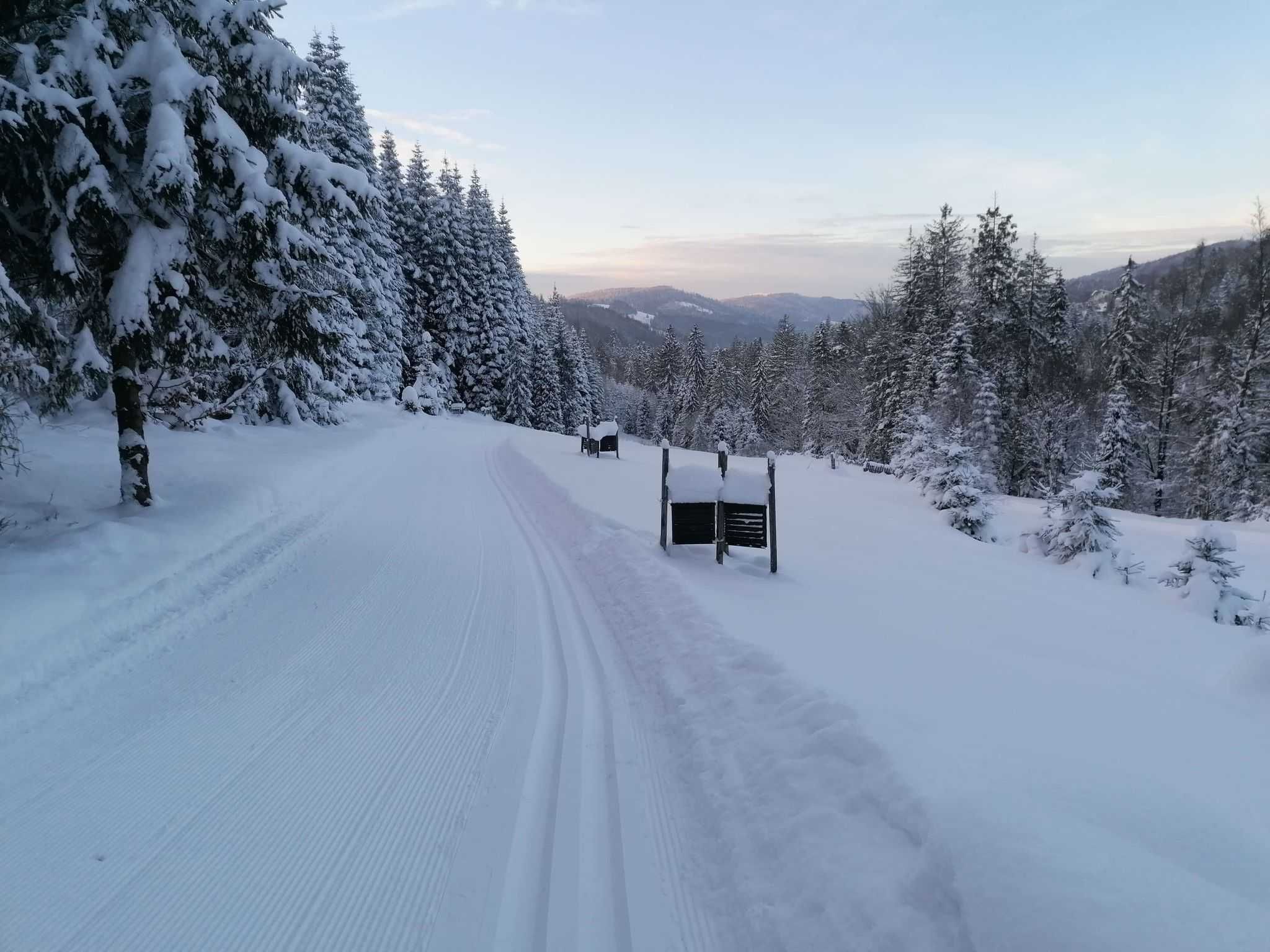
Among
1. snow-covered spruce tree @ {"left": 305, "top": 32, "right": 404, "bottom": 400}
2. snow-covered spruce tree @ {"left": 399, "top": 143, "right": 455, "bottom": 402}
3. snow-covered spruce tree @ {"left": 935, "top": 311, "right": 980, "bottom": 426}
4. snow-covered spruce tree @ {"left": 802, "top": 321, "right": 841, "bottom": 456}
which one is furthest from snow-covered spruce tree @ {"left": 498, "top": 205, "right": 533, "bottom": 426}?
snow-covered spruce tree @ {"left": 935, "top": 311, "right": 980, "bottom": 426}

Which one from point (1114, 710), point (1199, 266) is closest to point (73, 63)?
point (1114, 710)

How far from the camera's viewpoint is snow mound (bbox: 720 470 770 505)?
25.4ft

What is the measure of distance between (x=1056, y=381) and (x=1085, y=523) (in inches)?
1132

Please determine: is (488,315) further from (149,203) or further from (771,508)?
(771,508)

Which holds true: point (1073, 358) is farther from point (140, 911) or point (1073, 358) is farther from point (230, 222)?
point (140, 911)

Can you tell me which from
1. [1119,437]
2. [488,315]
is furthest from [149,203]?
[488,315]

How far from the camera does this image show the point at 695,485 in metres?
7.85

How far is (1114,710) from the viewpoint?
156 inches

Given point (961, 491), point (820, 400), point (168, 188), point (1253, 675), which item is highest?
point (168, 188)

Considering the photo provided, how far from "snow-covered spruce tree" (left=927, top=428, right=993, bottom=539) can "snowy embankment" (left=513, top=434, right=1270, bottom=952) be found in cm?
341

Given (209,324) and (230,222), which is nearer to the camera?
(230,222)

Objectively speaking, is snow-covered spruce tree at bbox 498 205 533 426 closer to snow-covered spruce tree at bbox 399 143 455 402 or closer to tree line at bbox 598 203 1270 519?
snow-covered spruce tree at bbox 399 143 455 402

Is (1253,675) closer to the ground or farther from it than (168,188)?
closer to the ground

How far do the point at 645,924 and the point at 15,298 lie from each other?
699 cm
